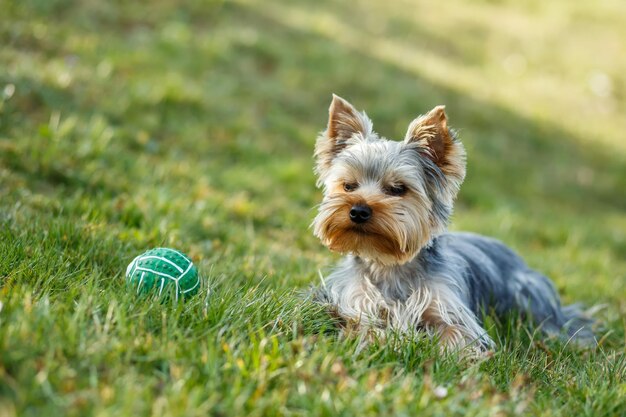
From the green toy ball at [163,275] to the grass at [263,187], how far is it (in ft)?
0.48

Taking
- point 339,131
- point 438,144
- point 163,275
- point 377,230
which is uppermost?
point 438,144

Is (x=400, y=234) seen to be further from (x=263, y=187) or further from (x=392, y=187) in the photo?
(x=263, y=187)

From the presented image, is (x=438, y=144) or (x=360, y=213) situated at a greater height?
(x=438, y=144)

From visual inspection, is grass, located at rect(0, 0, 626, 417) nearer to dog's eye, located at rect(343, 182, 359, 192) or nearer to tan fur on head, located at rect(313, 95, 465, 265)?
tan fur on head, located at rect(313, 95, 465, 265)

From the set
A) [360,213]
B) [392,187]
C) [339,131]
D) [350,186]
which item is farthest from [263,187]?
[360,213]

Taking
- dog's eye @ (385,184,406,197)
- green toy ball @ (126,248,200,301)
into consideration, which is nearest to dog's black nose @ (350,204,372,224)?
dog's eye @ (385,184,406,197)

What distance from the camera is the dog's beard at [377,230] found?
4.68 metres

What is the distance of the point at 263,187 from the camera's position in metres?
9.16

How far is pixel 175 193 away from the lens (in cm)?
771

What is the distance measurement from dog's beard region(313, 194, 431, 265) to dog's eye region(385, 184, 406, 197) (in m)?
0.14

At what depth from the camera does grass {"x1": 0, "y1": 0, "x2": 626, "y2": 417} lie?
10.8 feet

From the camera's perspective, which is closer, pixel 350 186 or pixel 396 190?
Result: pixel 396 190

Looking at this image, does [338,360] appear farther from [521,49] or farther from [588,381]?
[521,49]

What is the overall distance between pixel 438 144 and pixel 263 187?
14.4 ft
